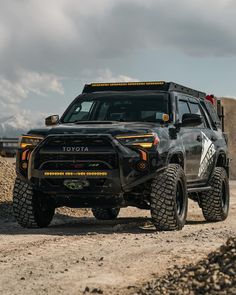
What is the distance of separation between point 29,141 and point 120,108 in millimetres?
1769

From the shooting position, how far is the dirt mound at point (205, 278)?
472 cm

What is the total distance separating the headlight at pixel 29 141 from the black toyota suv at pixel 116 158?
1 centimetres

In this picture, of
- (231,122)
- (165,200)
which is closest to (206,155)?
(165,200)

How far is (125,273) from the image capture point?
19.2ft

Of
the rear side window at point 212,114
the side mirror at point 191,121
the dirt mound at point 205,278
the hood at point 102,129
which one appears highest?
the rear side window at point 212,114

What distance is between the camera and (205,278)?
493 centimetres

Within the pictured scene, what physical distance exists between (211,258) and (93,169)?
140 inches

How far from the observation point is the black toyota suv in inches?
344

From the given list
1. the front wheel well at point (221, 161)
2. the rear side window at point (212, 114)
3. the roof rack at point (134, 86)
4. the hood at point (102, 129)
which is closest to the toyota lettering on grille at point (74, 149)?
the hood at point (102, 129)

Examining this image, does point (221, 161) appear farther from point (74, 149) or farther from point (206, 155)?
point (74, 149)

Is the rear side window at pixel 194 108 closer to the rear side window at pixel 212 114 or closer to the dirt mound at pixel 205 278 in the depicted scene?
the rear side window at pixel 212 114

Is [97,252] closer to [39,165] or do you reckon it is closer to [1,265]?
[1,265]

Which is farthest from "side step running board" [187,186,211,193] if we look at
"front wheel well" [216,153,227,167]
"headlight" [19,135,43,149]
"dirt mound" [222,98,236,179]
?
"dirt mound" [222,98,236,179]

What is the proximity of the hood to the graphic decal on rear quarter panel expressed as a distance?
1689 mm
